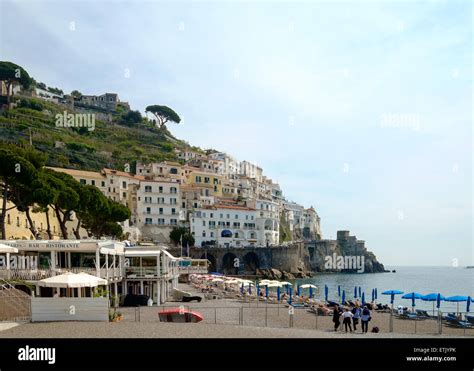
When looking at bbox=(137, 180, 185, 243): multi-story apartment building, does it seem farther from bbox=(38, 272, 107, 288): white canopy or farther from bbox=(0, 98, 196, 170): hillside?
bbox=(38, 272, 107, 288): white canopy

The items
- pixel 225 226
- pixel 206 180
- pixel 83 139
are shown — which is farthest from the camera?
pixel 83 139

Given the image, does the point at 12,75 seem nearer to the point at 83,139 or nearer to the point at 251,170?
the point at 83,139

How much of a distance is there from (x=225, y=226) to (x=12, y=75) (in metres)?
84.4

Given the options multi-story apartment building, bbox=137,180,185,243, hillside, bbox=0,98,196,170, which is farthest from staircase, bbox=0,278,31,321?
hillside, bbox=0,98,196,170

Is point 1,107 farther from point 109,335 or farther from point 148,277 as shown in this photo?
point 109,335

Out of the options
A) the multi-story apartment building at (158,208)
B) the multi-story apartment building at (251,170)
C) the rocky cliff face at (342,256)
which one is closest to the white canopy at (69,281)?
the multi-story apartment building at (158,208)

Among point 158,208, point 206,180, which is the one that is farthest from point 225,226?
point 206,180

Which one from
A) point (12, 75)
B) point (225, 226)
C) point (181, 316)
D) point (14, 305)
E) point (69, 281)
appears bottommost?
point (181, 316)

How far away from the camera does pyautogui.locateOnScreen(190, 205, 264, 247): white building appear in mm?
113625

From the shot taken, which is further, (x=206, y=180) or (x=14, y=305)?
(x=206, y=180)

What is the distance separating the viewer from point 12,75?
156125mm

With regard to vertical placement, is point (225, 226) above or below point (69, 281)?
above

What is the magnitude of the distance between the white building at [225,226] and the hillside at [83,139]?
3359cm
